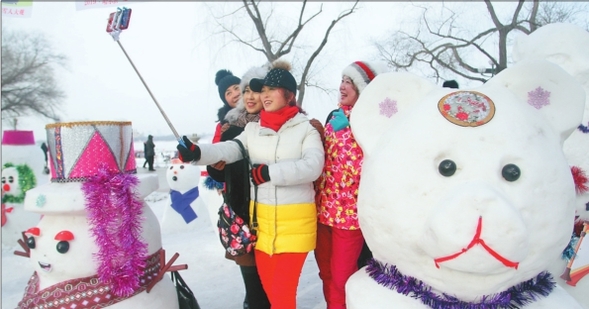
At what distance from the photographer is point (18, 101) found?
44.8 feet

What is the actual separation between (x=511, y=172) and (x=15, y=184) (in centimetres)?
592

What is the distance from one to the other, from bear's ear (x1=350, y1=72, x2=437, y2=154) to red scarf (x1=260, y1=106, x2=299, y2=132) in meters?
0.60

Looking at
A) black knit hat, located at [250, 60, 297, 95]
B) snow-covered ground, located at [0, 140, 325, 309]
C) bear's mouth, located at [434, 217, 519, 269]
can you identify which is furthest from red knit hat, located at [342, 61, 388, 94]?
snow-covered ground, located at [0, 140, 325, 309]

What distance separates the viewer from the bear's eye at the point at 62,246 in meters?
2.18

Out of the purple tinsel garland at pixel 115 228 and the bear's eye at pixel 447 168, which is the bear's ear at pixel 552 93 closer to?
the bear's eye at pixel 447 168

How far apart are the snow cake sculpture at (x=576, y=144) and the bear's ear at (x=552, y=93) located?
686 millimetres

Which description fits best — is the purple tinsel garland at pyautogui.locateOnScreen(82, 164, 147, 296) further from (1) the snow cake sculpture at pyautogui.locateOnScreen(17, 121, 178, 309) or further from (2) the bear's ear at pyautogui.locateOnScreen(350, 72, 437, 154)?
(2) the bear's ear at pyautogui.locateOnScreen(350, 72, 437, 154)

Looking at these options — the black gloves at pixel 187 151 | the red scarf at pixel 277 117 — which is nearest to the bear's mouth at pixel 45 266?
the black gloves at pixel 187 151

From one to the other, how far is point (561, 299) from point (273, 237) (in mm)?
1425

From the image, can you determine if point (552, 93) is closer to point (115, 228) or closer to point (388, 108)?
point (388, 108)

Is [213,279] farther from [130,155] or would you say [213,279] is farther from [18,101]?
[18,101]

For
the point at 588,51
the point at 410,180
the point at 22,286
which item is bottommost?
the point at 22,286

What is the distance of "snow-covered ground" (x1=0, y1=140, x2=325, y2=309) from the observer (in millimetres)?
3678

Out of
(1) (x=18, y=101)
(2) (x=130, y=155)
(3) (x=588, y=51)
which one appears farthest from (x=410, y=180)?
(1) (x=18, y=101)
